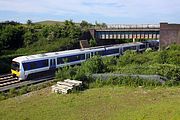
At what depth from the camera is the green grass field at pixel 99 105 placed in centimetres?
1853

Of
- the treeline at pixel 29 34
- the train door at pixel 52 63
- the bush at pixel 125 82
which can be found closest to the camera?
the bush at pixel 125 82

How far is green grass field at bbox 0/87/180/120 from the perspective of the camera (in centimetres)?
1853

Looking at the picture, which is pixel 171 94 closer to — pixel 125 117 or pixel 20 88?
pixel 125 117

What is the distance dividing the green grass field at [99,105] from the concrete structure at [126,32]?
104ft

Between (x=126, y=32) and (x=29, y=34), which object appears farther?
(x=126, y=32)

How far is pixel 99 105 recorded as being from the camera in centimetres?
2122

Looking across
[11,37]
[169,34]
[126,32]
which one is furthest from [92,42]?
[11,37]

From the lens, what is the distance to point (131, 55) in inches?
1559

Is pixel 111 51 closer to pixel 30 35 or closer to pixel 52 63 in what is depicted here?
pixel 52 63

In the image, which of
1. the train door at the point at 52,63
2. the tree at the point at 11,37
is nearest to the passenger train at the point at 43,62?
the train door at the point at 52,63

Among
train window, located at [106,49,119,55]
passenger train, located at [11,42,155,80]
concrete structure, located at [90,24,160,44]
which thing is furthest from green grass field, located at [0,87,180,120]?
concrete structure, located at [90,24,160,44]

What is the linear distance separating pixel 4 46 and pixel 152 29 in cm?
2573

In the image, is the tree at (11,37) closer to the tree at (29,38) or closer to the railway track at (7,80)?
the tree at (29,38)

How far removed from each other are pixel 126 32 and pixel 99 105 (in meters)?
38.4
